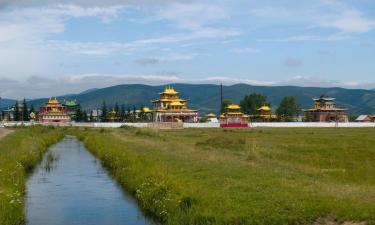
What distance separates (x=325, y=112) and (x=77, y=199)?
521ft

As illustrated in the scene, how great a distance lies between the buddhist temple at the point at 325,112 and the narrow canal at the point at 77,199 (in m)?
145

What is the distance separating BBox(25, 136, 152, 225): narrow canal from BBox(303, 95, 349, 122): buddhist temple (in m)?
145

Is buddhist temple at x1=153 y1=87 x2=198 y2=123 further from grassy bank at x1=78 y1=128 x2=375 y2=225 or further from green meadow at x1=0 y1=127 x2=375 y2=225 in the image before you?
green meadow at x1=0 y1=127 x2=375 y2=225

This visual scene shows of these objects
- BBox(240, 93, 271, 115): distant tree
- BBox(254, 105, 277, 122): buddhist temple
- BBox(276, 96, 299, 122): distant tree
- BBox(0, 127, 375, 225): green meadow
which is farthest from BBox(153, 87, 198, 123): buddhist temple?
BBox(0, 127, 375, 225): green meadow

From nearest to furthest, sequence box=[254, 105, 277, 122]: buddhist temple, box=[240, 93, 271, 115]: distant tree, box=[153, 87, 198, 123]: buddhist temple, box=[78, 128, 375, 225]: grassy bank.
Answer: box=[78, 128, 375, 225]: grassy bank
box=[153, 87, 198, 123]: buddhist temple
box=[254, 105, 277, 122]: buddhist temple
box=[240, 93, 271, 115]: distant tree

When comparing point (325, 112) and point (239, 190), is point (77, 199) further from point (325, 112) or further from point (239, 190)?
point (325, 112)

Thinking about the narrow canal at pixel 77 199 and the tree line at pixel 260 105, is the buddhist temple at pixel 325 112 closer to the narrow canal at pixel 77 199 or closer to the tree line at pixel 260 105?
the tree line at pixel 260 105

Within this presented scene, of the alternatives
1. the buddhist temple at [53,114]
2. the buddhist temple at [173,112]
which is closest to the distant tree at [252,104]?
the buddhist temple at [173,112]

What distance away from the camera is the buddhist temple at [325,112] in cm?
17862

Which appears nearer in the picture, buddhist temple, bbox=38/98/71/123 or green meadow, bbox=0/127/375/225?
green meadow, bbox=0/127/375/225

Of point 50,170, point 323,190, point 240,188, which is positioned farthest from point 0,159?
point 323,190

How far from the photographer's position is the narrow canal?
2311 centimetres

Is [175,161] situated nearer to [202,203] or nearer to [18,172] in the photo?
[18,172]

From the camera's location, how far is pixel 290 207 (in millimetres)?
18688
